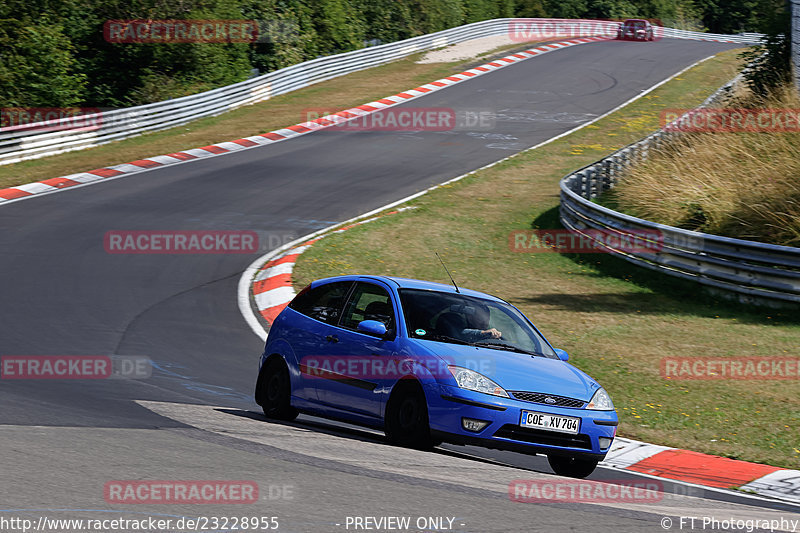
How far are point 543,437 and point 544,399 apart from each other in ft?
0.99

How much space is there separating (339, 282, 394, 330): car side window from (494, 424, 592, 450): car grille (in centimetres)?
169

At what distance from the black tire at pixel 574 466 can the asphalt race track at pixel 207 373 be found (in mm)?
204

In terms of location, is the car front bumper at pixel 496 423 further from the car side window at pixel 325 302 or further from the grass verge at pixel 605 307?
the grass verge at pixel 605 307

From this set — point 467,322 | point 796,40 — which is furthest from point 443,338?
point 796,40

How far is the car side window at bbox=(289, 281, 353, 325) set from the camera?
9.70 m

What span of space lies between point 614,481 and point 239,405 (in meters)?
3.90

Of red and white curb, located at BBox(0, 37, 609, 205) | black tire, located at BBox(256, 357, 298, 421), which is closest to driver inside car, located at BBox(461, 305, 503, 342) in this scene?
black tire, located at BBox(256, 357, 298, 421)

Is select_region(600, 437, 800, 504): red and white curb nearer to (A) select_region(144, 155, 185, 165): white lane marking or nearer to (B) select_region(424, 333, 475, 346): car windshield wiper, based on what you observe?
(B) select_region(424, 333, 475, 346): car windshield wiper

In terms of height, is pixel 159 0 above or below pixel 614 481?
above

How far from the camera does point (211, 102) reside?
3550 cm

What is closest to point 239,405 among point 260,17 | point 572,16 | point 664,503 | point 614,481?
point 614,481

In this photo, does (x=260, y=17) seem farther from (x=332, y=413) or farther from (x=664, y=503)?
(x=664, y=503)

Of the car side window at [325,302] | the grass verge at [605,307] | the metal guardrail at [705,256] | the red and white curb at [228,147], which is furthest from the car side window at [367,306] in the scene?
the red and white curb at [228,147]

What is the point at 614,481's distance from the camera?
8.62m
